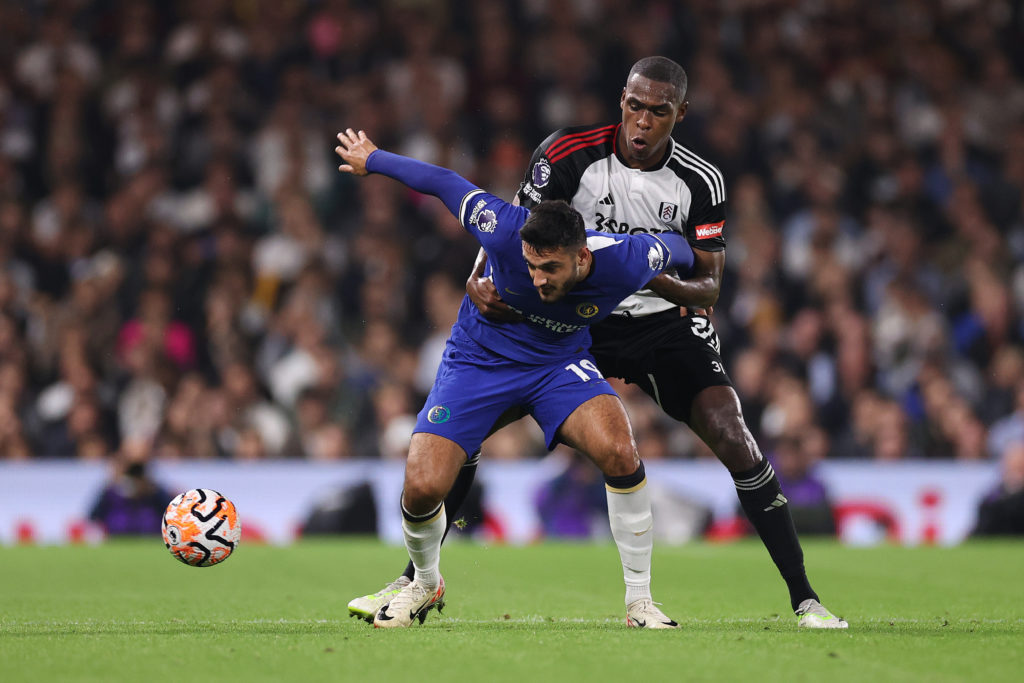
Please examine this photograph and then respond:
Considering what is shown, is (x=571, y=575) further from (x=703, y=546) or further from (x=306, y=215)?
(x=306, y=215)

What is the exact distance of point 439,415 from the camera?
601 centimetres

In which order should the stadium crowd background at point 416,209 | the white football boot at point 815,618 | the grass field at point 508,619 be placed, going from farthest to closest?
1. the stadium crowd background at point 416,209
2. the white football boot at point 815,618
3. the grass field at point 508,619

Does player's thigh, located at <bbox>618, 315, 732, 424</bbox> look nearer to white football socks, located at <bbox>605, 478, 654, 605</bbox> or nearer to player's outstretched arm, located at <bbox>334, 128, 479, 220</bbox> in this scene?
white football socks, located at <bbox>605, 478, 654, 605</bbox>

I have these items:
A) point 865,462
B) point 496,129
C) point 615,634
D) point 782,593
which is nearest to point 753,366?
point 865,462

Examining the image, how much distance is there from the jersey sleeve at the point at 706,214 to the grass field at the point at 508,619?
1787 mm

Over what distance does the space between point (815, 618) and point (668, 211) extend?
203 cm

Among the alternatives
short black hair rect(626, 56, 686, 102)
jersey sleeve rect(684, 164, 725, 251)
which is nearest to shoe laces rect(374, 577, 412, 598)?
jersey sleeve rect(684, 164, 725, 251)

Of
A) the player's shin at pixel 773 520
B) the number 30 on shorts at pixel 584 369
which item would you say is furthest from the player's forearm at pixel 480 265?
the player's shin at pixel 773 520

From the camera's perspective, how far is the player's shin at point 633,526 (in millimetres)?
6000

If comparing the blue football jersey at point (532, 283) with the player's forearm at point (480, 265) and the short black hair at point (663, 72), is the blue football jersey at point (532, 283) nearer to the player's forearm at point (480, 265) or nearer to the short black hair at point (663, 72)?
the player's forearm at point (480, 265)

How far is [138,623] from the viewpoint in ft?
20.1

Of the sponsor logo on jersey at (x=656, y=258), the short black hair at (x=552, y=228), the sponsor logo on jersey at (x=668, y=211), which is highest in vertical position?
the sponsor logo on jersey at (x=668, y=211)

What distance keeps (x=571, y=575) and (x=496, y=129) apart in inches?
304

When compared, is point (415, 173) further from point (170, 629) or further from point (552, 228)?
point (170, 629)
